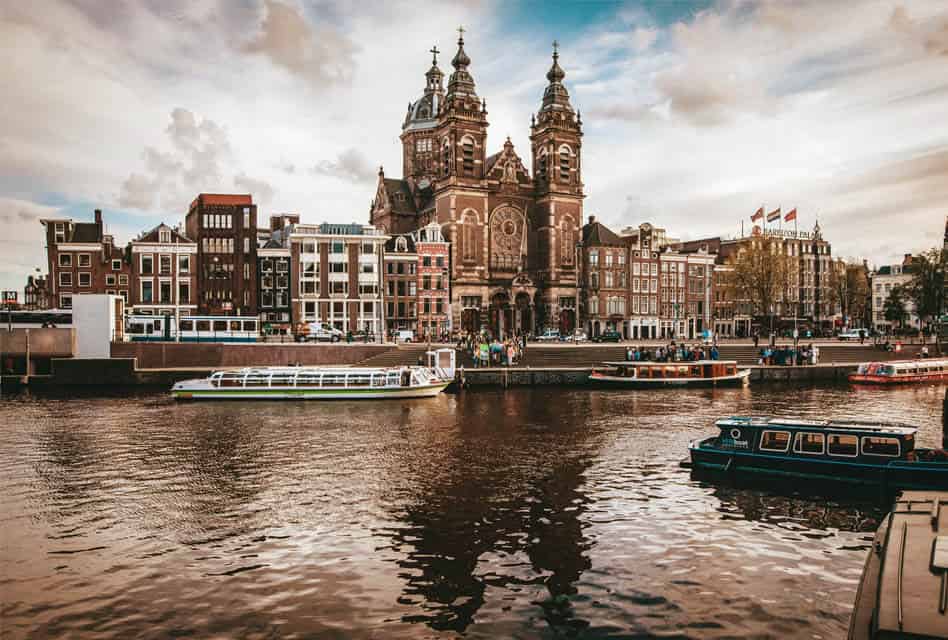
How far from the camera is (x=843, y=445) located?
87.3 ft

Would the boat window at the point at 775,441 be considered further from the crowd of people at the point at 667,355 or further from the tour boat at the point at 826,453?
the crowd of people at the point at 667,355

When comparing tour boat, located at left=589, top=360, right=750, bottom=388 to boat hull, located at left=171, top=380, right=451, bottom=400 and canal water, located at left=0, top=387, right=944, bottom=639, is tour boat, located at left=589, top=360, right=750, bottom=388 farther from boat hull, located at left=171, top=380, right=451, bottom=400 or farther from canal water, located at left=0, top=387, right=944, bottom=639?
canal water, located at left=0, top=387, right=944, bottom=639

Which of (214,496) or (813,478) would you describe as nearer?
(214,496)

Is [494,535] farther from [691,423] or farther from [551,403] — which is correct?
[551,403]

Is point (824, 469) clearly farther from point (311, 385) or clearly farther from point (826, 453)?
point (311, 385)

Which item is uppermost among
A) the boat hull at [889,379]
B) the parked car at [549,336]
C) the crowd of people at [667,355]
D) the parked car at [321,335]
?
the parked car at [321,335]

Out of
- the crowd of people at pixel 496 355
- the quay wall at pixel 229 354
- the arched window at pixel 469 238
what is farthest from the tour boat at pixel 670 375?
the arched window at pixel 469 238

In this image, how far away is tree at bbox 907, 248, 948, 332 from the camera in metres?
101

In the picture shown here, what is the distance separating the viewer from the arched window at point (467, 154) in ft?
333

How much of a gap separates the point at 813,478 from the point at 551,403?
2366 cm

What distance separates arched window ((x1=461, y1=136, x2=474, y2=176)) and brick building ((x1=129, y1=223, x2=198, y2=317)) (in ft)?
131

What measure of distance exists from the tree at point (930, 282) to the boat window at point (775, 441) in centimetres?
9123

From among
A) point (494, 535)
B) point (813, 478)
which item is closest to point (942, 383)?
point (813, 478)

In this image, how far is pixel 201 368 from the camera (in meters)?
62.2
